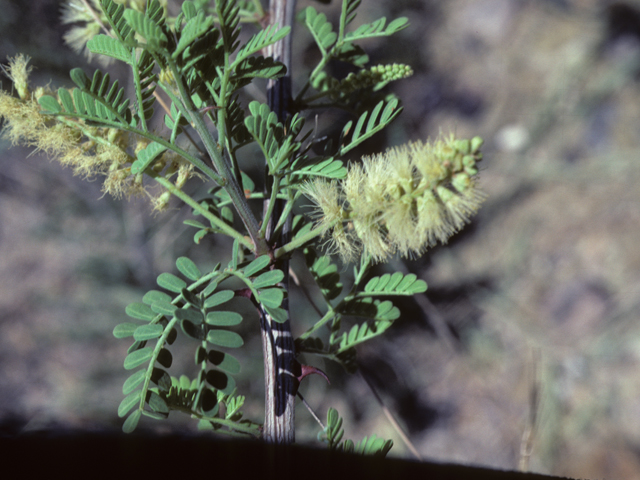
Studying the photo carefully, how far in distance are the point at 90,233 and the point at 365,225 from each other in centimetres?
90

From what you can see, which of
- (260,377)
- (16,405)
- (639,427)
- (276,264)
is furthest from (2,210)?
(639,427)

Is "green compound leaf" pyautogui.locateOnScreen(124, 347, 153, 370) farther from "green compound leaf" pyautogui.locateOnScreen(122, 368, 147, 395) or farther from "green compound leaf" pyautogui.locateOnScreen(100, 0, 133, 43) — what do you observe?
"green compound leaf" pyautogui.locateOnScreen(100, 0, 133, 43)

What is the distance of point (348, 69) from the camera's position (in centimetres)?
83

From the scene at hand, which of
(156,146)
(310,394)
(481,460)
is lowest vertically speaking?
(481,460)

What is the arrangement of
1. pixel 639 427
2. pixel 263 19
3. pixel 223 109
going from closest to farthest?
pixel 223 109 → pixel 263 19 → pixel 639 427

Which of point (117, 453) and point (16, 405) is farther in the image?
point (16, 405)

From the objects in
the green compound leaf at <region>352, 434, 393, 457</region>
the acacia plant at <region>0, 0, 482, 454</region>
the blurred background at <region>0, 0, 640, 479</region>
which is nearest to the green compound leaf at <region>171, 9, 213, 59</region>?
the acacia plant at <region>0, 0, 482, 454</region>

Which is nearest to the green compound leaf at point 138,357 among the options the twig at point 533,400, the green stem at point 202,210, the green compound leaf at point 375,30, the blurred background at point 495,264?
the green stem at point 202,210

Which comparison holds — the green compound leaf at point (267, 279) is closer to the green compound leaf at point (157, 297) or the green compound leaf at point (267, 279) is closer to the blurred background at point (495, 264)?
the green compound leaf at point (157, 297)

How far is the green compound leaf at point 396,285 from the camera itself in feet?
1.15

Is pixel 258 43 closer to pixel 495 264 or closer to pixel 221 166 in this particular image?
pixel 221 166

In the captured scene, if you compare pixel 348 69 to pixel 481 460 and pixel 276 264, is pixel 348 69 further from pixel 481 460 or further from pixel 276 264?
pixel 481 460

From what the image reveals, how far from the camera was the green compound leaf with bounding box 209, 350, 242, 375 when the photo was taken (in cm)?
28

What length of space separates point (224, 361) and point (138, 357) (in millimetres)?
62
